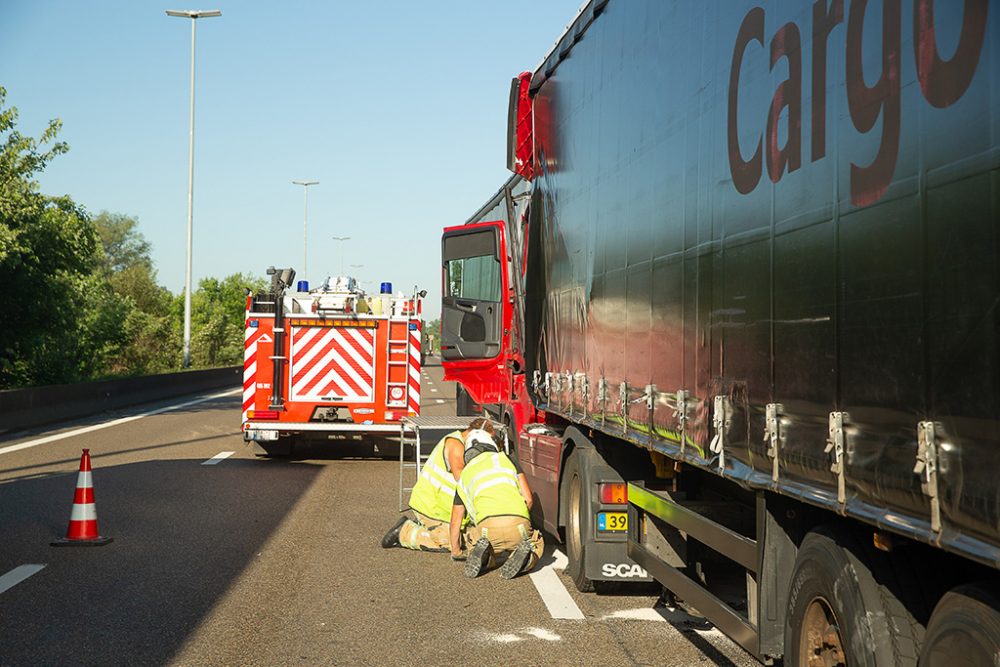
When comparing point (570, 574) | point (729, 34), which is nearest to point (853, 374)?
point (729, 34)

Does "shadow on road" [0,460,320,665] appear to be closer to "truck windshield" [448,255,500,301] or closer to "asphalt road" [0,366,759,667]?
"asphalt road" [0,366,759,667]

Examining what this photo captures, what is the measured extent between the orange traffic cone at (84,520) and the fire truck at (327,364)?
23.7 ft

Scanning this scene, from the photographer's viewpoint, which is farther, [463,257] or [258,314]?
[258,314]

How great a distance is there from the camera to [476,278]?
1465 centimetres

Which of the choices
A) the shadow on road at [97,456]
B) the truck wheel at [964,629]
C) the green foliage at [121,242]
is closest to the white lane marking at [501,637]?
the truck wheel at [964,629]

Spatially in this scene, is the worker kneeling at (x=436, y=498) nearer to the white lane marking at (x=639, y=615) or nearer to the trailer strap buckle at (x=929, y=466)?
the white lane marking at (x=639, y=615)

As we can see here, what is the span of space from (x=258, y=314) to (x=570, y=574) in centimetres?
1006

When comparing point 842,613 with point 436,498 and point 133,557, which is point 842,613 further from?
point 133,557

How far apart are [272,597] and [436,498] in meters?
2.39

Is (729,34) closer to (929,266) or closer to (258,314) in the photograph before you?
(929,266)

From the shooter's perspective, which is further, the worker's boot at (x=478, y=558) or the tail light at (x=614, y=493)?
the worker's boot at (x=478, y=558)

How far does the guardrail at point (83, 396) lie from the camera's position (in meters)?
22.4

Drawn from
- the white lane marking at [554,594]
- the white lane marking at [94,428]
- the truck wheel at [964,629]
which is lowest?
the white lane marking at [554,594]

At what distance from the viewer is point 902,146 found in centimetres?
353
